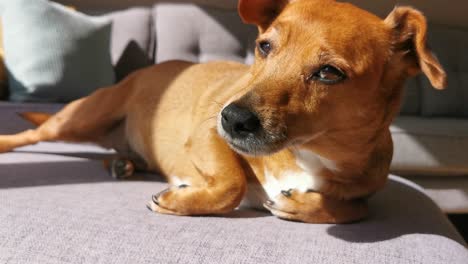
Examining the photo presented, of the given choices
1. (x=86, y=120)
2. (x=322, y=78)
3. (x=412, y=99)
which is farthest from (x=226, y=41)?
(x=322, y=78)

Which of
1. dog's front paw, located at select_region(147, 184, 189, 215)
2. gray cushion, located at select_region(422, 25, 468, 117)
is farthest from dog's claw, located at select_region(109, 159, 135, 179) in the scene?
gray cushion, located at select_region(422, 25, 468, 117)

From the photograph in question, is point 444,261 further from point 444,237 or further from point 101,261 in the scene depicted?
point 101,261

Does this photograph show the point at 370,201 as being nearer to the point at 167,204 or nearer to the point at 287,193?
the point at 287,193

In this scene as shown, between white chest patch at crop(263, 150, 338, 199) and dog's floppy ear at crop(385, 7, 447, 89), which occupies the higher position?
dog's floppy ear at crop(385, 7, 447, 89)

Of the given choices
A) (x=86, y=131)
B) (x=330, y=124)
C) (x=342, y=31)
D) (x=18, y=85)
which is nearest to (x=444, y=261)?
(x=330, y=124)

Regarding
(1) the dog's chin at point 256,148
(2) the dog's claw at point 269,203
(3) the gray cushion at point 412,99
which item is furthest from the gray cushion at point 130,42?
(1) the dog's chin at point 256,148

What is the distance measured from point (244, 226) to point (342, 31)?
0.54 meters

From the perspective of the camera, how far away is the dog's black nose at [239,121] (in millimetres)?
1125

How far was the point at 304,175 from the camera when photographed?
1.39 m

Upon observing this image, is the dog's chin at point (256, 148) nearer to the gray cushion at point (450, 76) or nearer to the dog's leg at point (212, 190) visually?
the dog's leg at point (212, 190)

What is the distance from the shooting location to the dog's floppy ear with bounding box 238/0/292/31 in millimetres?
1464

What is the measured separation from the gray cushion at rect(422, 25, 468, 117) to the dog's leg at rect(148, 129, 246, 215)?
2.64 m

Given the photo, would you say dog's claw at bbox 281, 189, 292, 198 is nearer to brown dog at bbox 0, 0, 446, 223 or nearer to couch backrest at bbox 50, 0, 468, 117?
brown dog at bbox 0, 0, 446, 223

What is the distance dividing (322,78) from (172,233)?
1.69 feet
